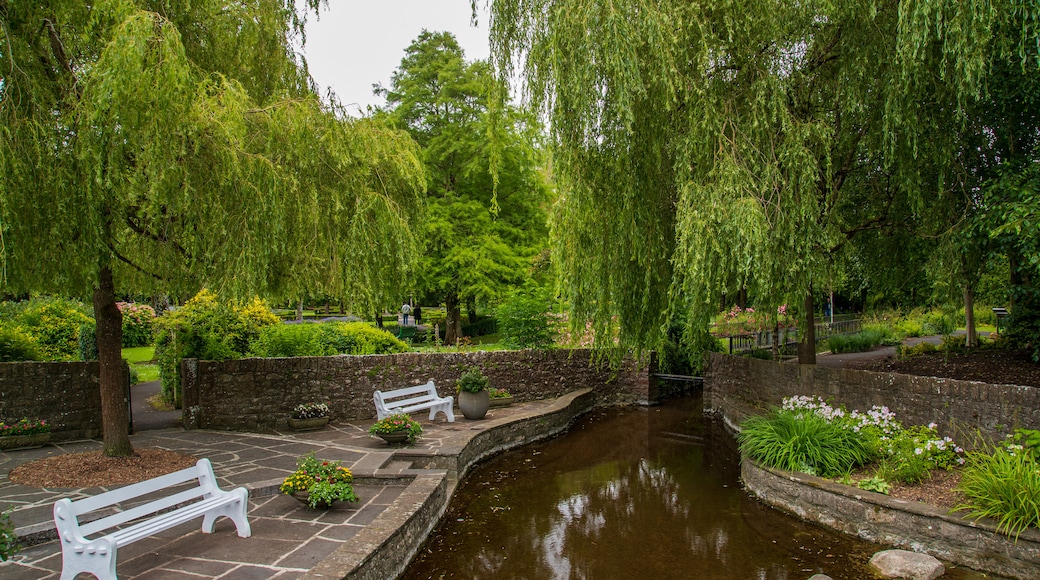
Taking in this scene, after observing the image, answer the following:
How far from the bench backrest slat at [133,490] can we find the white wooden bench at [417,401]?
4395mm

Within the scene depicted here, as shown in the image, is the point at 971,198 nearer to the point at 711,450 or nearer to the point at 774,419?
the point at 774,419

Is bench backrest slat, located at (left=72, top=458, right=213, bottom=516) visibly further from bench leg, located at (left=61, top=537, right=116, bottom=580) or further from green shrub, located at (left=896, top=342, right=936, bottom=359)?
green shrub, located at (left=896, top=342, right=936, bottom=359)

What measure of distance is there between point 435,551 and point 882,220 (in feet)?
26.5

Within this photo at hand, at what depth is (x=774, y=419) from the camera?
342 inches

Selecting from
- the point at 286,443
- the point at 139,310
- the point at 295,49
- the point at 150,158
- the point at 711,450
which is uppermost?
the point at 295,49

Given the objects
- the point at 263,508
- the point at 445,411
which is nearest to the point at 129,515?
the point at 263,508

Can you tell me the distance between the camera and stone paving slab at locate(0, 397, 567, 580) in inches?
186

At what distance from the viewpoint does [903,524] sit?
19.9 ft

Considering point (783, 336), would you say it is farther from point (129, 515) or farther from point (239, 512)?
point (129, 515)

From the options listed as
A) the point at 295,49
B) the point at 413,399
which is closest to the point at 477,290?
the point at 413,399

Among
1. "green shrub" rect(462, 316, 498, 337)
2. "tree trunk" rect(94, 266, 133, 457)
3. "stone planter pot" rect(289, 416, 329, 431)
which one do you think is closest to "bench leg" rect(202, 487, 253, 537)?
"tree trunk" rect(94, 266, 133, 457)

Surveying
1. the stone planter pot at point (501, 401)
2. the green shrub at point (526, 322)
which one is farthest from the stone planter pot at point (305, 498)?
the green shrub at point (526, 322)

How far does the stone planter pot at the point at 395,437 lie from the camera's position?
8.62 metres

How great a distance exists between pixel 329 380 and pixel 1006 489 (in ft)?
31.6
